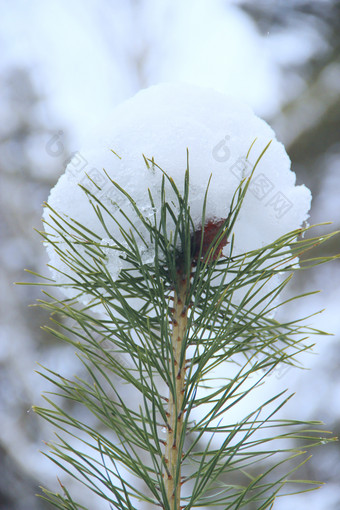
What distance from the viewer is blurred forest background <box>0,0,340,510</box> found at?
2752mm

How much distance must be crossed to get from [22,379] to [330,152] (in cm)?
245

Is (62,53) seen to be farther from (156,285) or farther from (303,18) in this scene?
(156,285)

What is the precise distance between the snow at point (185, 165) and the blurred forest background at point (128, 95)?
6.58ft

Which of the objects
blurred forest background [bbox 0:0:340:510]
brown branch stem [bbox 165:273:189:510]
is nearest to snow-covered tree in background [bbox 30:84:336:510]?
brown branch stem [bbox 165:273:189:510]

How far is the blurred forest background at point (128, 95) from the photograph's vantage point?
275 cm

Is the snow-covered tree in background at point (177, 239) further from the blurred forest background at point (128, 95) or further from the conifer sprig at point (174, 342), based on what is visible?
the blurred forest background at point (128, 95)

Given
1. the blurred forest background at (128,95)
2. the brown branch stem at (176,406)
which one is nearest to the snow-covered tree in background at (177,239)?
the brown branch stem at (176,406)

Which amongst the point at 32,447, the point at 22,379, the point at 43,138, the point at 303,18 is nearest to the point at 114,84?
the point at 43,138

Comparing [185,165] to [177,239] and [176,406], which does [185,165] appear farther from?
[176,406]

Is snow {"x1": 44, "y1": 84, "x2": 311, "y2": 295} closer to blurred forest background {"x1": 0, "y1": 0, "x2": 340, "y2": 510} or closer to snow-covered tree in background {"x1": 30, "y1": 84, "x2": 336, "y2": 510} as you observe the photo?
snow-covered tree in background {"x1": 30, "y1": 84, "x2": 336, "y2": 510}

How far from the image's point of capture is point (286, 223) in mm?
485

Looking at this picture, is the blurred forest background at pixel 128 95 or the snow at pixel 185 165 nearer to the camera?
the snow at pixel 185 165

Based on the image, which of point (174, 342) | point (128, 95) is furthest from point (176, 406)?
point (128, 95)

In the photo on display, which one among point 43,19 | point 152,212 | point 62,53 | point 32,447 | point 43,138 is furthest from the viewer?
point 43,19
